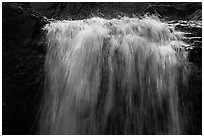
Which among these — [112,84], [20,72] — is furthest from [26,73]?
[112,84]

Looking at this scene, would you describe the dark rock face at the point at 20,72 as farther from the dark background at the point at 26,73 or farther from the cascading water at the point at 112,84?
the cascading water at the point at 112,84

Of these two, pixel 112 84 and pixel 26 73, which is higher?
pixel 26 73

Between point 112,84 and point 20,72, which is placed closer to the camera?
point 112,84

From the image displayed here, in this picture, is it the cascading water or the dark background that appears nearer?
the cascading water

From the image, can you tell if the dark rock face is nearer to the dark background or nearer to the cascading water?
the dark background

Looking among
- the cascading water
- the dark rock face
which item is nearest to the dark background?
the dark rock face

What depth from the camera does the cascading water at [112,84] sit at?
4.75 m

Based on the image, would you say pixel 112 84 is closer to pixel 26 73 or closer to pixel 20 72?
pixel 26 73

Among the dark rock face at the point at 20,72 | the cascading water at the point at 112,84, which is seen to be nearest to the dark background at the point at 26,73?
the dark rock face at the point at 20,72

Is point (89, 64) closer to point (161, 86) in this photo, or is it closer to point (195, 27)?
point (161, 86)

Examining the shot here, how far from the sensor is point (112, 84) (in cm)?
503

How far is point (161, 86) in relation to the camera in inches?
195

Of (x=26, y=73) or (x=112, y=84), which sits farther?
(x=26, y=73)

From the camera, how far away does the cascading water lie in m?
4.75
